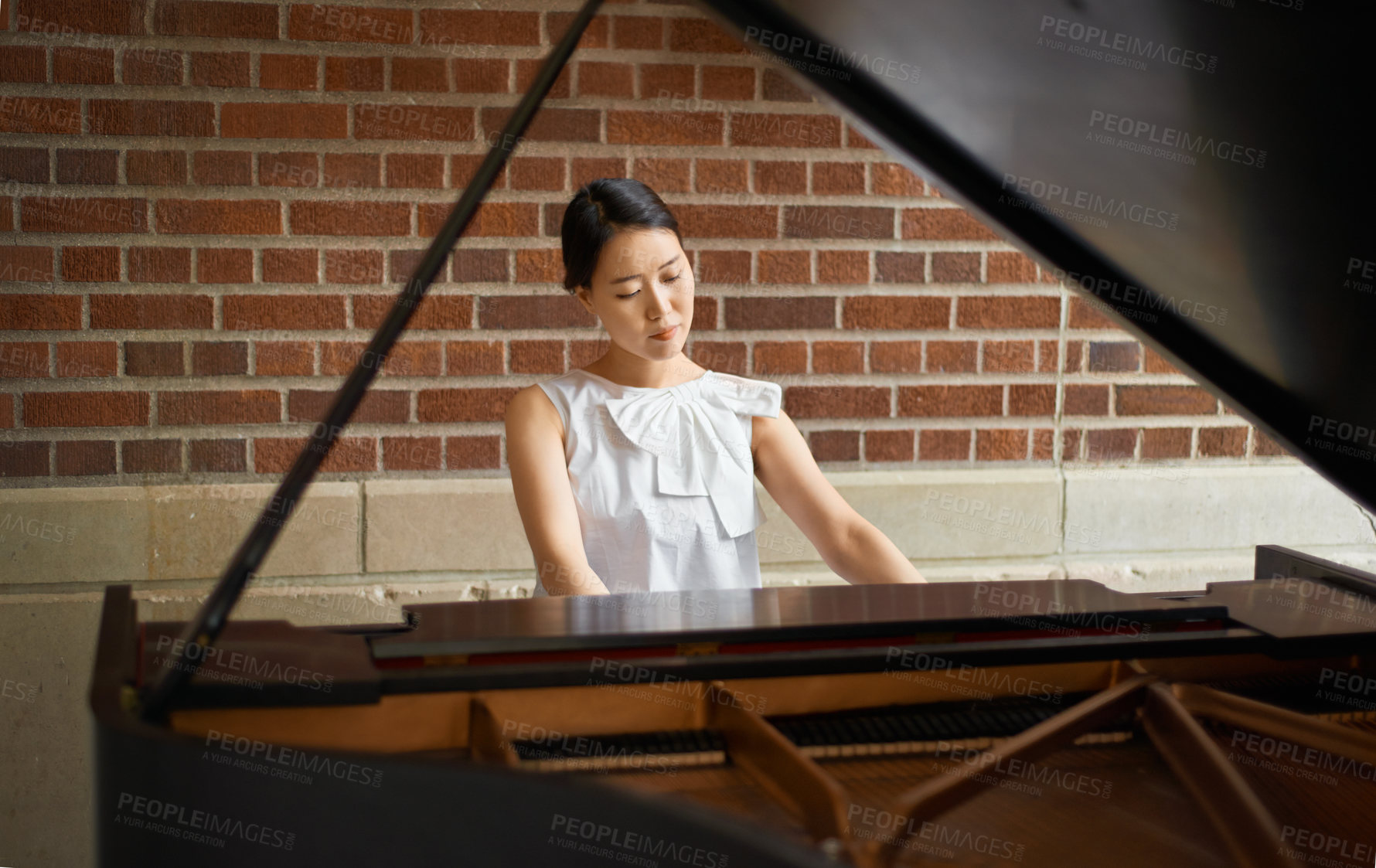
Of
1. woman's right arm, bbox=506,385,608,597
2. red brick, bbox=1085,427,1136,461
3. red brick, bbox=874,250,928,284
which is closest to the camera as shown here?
woman's right arm, bbox=506,385,608,597

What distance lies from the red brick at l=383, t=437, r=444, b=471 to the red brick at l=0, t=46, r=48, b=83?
1.03m

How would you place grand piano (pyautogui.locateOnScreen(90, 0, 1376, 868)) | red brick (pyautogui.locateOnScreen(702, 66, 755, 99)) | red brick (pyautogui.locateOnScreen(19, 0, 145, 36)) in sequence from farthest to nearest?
1. red brick (pyautogui.locateOnScreen(702, 66, 755, 99))
2. red brick (pyautogui.locateOnScreen(19, 0, 145, 36))
3. grand piano (pyautogui.locateOnScreen(90, 0, 1376, 868))

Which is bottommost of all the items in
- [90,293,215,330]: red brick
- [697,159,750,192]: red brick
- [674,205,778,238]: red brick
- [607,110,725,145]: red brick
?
[90,293,215,330]: red brick

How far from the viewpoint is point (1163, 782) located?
1174 millimetres

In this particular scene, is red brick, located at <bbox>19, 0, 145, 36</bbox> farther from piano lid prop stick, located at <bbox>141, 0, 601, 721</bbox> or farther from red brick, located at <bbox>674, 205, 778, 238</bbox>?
piano lid prop stick, located at <bbox>141, 0, 601, 721</bbox>

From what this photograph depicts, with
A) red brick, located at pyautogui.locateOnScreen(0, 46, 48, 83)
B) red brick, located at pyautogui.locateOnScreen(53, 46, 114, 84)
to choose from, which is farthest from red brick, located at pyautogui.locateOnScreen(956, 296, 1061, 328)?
red brick, located at pyautogui.locateOnScreen(0, 46, 48, 83)

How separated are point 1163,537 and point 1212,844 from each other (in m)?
1.67

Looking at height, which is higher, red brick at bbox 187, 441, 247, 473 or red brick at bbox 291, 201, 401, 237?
red brick at bbox 291, 201, 401, 237

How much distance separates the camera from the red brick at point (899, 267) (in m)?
2.47

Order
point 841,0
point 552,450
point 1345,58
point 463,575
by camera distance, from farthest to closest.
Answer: point 463,575
point 552,450
point 841,0
point 1345,58

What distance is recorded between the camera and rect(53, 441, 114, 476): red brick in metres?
2.24

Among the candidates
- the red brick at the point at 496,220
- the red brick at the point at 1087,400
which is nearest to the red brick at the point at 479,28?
the red brick at the point at 496,220

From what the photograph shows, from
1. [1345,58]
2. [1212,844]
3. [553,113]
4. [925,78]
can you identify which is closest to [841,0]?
[925,78]

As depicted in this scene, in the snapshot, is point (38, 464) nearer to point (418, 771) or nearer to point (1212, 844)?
point (418, 771)
